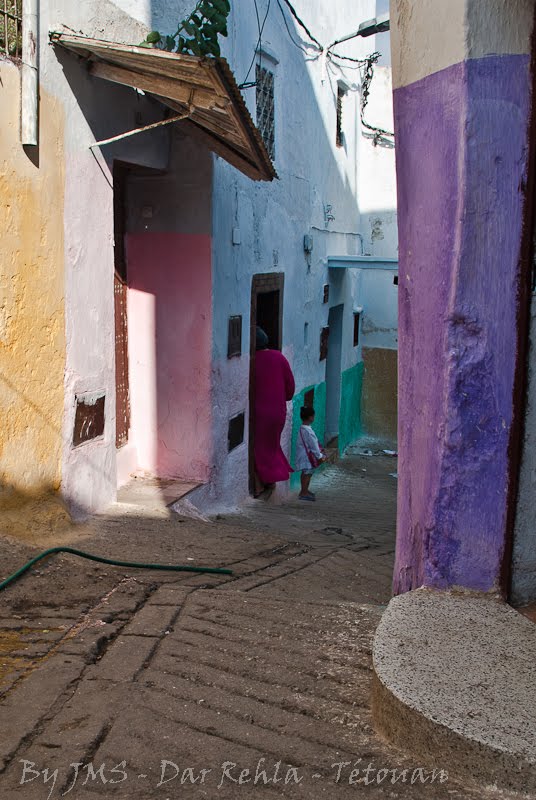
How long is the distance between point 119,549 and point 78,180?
2287 millimetres

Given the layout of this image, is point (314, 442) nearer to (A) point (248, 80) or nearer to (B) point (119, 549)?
(A) point (248, 80)

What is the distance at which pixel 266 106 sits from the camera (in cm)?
933

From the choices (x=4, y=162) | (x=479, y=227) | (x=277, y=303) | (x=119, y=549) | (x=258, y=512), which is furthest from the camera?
(x=277, y=303)

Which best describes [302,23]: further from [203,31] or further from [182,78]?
[182,78]

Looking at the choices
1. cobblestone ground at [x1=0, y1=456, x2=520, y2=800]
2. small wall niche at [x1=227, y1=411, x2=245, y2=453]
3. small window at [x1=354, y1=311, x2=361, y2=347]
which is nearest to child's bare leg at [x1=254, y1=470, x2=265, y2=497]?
small wall niche at [x1=227, y1=411, x2=245, y2=453]

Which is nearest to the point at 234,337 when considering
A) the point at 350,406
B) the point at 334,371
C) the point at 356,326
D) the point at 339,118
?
the point at 334,371

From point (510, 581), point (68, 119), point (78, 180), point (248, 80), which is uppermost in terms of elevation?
point (248, 80)

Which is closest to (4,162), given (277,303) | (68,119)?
(68,119)

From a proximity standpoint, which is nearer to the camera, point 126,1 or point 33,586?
point 33,586

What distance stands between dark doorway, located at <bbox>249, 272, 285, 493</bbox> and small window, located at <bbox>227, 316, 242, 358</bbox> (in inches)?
20.0

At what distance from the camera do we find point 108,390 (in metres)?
6.29

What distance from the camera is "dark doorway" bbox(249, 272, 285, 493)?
8.96 metres

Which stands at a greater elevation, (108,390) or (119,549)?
(108,390)

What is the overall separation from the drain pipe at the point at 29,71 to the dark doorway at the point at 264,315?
393 centimetres
